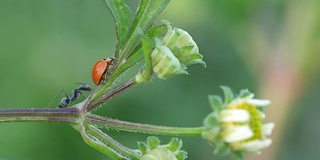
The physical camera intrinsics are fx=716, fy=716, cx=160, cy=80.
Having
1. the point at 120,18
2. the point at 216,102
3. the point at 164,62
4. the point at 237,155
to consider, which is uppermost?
the point at 120,18

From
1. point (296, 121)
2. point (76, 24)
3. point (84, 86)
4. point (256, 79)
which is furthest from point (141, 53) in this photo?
point (296, 121)

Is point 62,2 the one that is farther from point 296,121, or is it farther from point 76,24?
point 296,121

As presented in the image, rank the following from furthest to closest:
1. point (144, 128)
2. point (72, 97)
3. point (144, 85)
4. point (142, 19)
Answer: point (144, 85) < point (72, 97) < point (142, 19) < point (144, 128)

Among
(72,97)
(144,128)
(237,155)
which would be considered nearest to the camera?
(237,155)

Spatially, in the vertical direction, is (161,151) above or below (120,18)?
below

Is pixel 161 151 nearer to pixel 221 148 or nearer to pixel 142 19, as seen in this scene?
pixel 221 148

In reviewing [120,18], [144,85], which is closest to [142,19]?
[120,18]

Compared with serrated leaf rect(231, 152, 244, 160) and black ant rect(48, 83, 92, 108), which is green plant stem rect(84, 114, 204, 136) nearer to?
serrated leaf rect(231, 152, 244, 160)

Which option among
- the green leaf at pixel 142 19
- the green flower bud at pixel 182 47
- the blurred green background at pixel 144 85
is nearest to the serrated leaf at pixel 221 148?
the green flower bud at pixel 182 47
